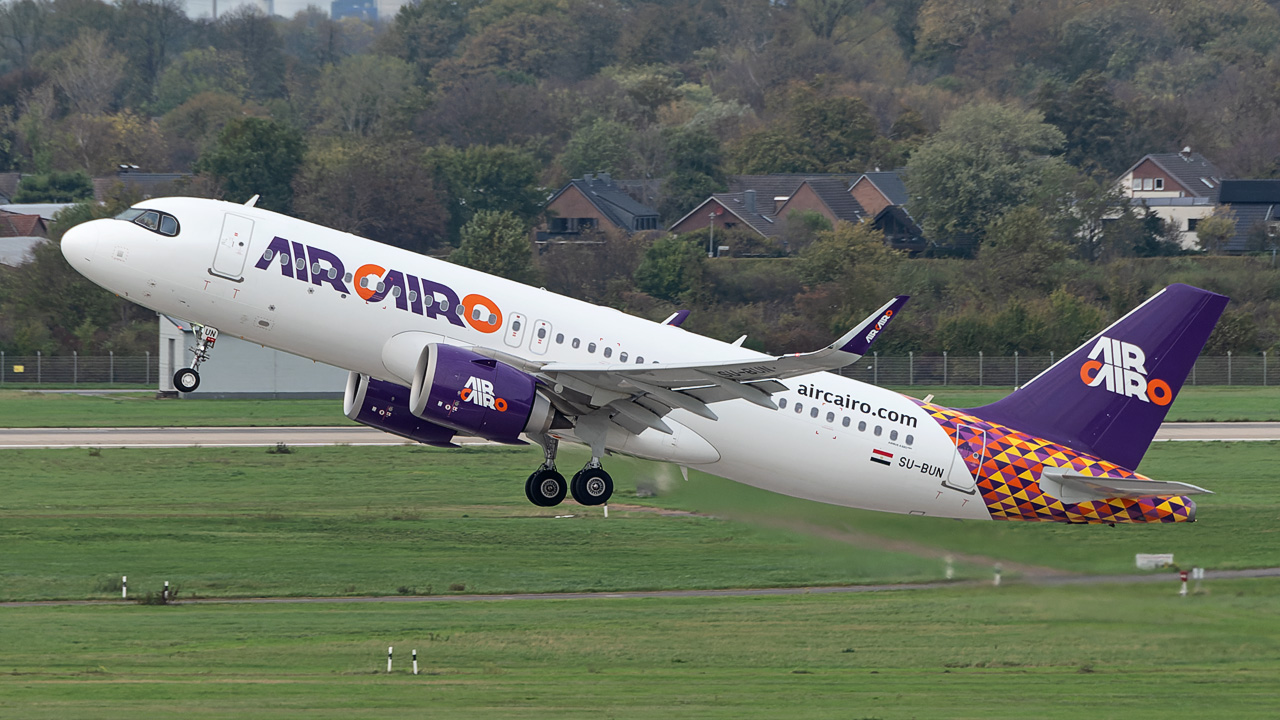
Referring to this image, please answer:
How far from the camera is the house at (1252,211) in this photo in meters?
Answer: 141

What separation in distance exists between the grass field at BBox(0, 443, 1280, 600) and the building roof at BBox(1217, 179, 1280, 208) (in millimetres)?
89357

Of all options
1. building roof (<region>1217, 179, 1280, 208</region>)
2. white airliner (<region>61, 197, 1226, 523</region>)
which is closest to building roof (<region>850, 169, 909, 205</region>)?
building roof (<region>1217, 179, 1280, 208</region>)

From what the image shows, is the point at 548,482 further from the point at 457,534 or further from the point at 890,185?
the point at 890,185

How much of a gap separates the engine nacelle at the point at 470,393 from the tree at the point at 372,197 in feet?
336

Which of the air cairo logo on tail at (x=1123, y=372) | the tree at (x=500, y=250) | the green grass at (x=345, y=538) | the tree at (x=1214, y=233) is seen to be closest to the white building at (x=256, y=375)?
the tree at (x=500, y=250)

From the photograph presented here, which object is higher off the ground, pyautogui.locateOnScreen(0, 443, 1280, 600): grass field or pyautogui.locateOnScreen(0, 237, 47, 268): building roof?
pyautogui.locateOnScreen(0, 237, 47, 268): building roof

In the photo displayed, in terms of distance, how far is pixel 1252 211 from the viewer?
496ft

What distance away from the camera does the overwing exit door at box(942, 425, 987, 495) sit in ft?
137

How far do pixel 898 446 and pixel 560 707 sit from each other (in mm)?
11314

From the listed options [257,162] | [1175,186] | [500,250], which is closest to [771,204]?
[1175,186]

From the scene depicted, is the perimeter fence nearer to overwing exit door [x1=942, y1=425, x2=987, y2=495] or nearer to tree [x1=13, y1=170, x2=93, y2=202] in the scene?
tree [x1=13, y1=170, x2=93, y2=202]

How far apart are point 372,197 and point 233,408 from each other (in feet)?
173

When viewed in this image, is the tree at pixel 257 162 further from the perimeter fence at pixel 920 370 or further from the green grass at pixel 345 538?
the green grass at pixel 345 538

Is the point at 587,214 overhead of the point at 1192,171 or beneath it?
beneath
